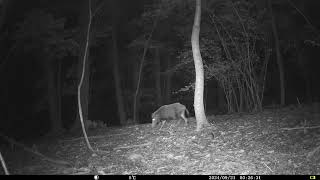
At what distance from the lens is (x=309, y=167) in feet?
23.3

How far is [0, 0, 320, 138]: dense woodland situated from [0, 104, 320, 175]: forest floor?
2.88m

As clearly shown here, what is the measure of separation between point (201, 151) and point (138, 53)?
18.4 m

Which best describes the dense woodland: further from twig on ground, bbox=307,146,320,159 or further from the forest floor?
twig on ground, bbox=307,146,320,159

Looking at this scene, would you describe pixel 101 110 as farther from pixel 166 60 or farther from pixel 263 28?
pixel 263 28

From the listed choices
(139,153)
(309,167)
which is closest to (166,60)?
(139,153)

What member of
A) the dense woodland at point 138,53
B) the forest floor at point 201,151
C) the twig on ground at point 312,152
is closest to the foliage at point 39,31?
the dense woodland at point 138,53

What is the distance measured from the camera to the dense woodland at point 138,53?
15.9 m

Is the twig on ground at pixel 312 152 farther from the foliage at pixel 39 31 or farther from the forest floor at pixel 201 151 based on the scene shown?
the foliage at pixel 39 31

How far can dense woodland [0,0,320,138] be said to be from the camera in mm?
15938

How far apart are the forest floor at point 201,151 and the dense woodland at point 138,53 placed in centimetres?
288

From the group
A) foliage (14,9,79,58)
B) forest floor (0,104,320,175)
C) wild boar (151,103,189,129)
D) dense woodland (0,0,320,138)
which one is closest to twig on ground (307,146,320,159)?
forest floor (0,104,320,175)

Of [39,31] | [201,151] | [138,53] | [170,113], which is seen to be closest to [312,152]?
[201,151]

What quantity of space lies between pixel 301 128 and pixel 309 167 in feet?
8.68

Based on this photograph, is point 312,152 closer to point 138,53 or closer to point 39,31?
point 39,31
